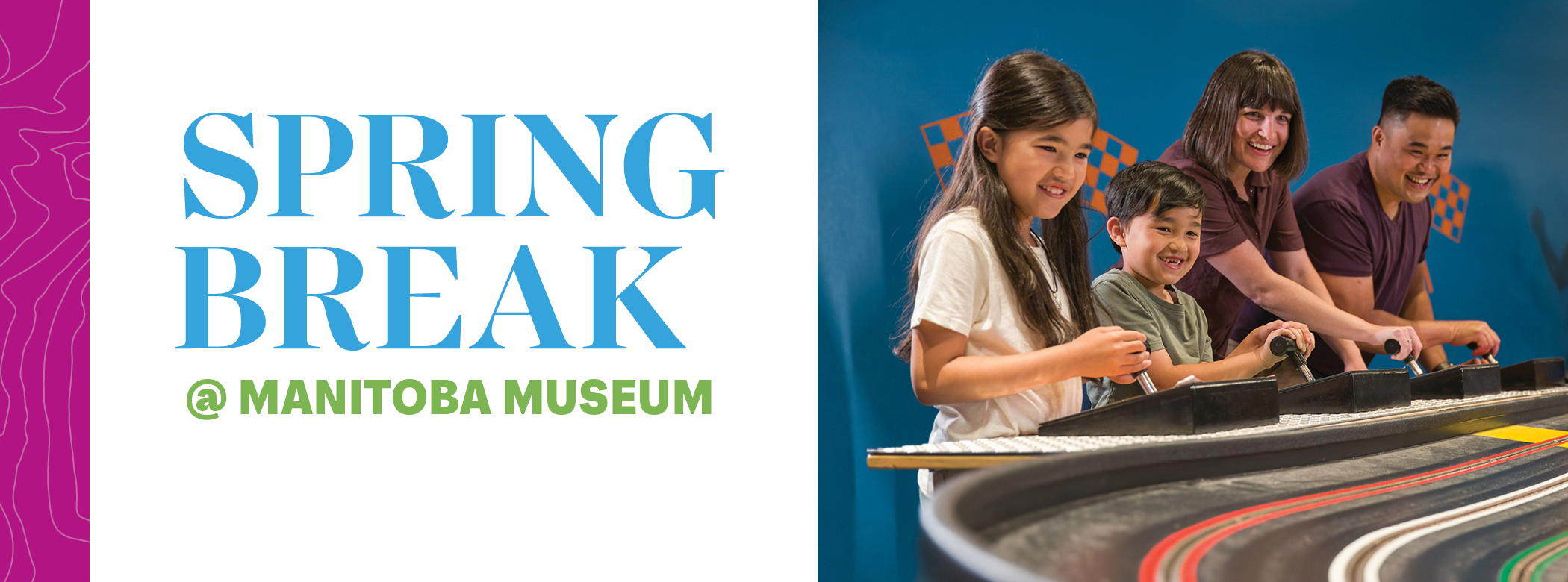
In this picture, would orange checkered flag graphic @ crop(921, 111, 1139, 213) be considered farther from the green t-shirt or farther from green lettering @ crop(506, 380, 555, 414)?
green lettering @ crop(506, 380, 555, 414)

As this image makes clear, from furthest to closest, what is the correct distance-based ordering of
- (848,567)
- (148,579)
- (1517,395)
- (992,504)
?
1. (848,567)
2. (148,579)
3. (1517,395)
4. (992,504)

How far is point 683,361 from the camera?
2.33 meters

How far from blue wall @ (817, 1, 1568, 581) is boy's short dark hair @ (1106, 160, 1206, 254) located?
51cm

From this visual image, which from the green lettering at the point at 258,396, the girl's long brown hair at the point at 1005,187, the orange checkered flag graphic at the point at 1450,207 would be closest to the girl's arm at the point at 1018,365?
the girl's long brown hair at the point at 1005,187

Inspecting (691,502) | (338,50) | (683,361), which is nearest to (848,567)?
(691,502)

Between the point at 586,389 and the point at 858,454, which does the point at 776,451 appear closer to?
the point at 858,454

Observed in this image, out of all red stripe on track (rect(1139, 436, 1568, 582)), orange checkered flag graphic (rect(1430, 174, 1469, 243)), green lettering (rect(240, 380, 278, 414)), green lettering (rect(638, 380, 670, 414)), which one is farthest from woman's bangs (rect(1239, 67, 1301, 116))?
green lettering (rect(240, 380, 278, 414))

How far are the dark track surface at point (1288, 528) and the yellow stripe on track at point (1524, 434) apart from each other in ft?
0.80

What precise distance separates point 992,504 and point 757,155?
1.74m

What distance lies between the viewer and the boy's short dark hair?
186 centimetres

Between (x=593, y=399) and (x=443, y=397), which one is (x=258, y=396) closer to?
(x=443, y=397)

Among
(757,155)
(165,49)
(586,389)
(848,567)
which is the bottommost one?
(848,567)

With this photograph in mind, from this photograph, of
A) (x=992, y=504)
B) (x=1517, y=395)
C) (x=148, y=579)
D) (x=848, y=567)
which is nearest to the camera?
(x=992, y=504)

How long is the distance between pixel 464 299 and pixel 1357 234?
2.40 m
